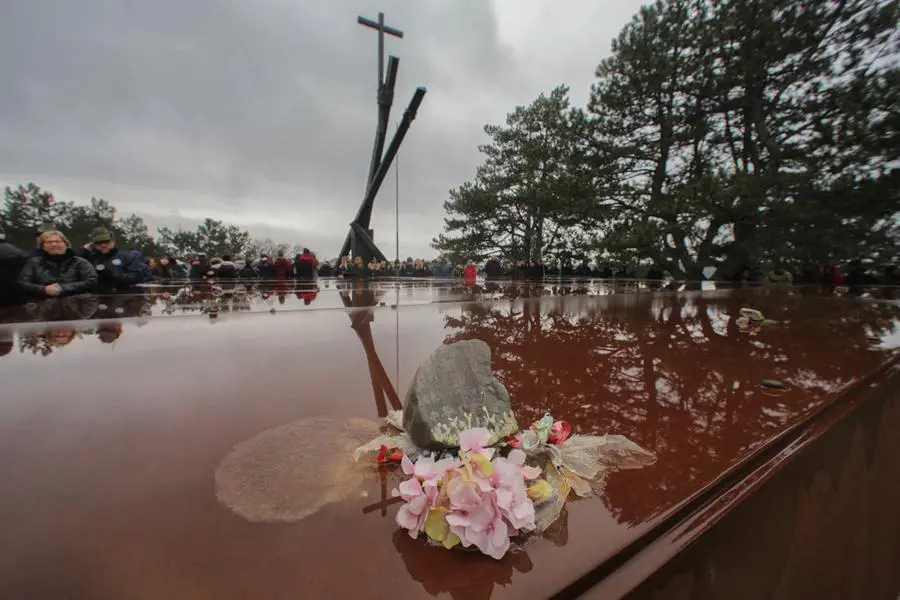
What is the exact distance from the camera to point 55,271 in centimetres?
405

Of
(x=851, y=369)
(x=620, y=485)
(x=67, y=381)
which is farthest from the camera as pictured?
(x=851, y=369)

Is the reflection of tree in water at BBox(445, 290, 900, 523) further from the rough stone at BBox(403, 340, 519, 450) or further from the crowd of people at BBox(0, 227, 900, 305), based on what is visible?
the crowd of people at BBox(0, 227, 900, 305)

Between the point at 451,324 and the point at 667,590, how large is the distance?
8.32 ft

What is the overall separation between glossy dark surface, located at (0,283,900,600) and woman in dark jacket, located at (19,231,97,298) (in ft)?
3.19

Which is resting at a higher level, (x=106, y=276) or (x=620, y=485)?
(x=106, y=276)

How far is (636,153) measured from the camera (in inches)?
415

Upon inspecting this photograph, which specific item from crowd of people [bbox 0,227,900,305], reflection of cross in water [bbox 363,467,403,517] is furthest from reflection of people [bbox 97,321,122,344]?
reflection of cross in water [bbox 363,467,403,517]

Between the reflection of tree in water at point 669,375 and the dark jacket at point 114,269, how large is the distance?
4.77 meters

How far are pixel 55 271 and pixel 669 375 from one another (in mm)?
5774

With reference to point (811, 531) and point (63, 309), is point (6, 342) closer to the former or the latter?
point (63, 309)

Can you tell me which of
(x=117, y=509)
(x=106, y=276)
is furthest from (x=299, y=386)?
(x=106, y=276)

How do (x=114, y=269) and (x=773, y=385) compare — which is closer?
(x=773, y=385)

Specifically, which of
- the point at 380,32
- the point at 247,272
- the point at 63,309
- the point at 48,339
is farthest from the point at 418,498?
the point at 380,32

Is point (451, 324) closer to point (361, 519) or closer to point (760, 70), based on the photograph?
point (361, 519)
